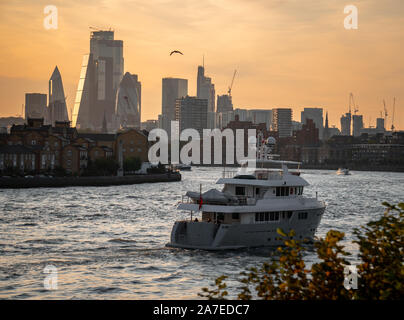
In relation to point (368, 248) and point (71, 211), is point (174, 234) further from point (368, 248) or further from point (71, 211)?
point (71, 211)

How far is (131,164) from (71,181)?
93.4ft

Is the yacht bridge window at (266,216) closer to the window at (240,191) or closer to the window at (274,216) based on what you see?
the window at (274,216)

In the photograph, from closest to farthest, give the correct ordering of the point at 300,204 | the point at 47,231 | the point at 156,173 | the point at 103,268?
1. the point at 103,268
2. the point at 300,204
3. the point at 47,231
4. the point at 156,173

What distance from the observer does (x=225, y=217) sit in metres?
37.0

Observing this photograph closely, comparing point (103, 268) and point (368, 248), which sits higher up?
point (368, 248)

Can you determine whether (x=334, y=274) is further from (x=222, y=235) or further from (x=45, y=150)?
(x=45, y=150)

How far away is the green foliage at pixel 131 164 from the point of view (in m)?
140

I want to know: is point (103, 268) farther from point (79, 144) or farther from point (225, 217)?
point (79, 144)

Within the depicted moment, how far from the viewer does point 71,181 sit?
114 metres

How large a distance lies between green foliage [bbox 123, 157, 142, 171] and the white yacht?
331ft

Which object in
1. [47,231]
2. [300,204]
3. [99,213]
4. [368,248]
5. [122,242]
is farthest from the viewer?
[99,213]
